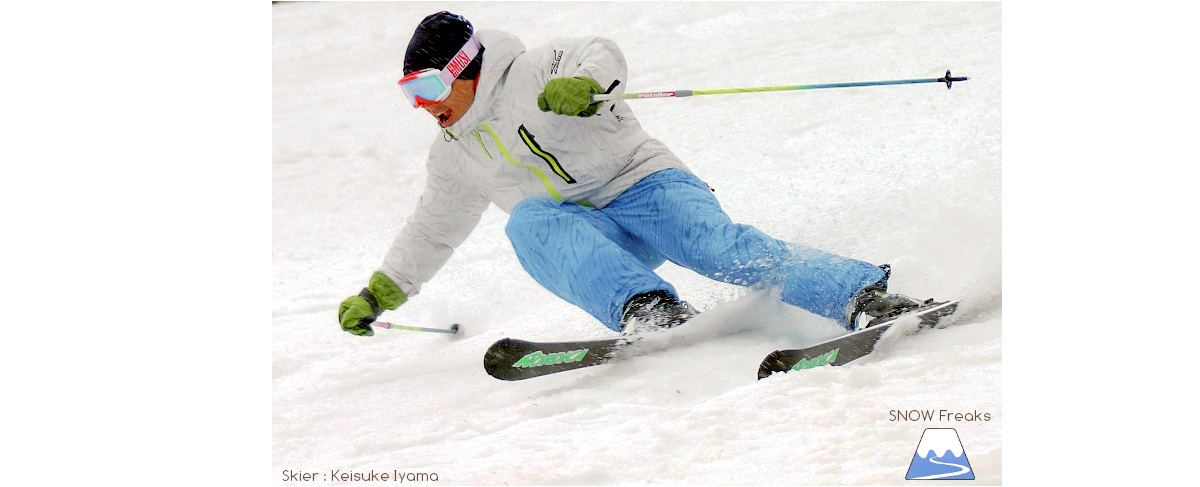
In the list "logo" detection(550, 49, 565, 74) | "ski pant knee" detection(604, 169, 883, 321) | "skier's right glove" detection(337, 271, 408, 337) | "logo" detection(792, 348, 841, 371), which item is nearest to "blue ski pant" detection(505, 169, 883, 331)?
"ski pant knee" detection(604, 169, 883, 321)

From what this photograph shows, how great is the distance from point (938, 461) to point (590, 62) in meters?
1.39

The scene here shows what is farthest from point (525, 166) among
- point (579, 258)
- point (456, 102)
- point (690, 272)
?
point (690, 272)

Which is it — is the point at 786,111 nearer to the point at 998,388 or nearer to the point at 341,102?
the point at 341,102

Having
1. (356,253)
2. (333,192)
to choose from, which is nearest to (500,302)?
(356,253)

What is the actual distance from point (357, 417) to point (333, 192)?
287 centimetres

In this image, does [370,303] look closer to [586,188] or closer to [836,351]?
[586,188]

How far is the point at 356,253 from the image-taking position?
462cm

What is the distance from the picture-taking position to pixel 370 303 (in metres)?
3.01

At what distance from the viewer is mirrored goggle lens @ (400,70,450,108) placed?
2602 millimetres

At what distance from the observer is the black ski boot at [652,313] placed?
240 centimetres

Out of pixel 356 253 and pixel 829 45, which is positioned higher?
pixel 829 45

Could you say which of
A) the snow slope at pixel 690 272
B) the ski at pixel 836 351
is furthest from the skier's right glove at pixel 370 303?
the ski at pixel 836 351

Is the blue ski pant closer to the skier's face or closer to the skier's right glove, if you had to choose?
the skier's face

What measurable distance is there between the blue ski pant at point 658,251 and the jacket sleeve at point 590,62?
312mm
